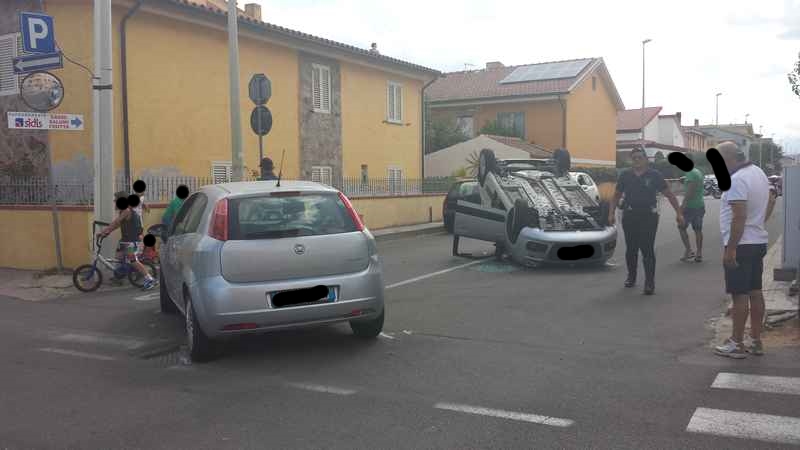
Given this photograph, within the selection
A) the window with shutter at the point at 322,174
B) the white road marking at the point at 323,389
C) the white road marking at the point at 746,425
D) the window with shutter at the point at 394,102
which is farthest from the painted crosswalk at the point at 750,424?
the window with shutter at the point at 394,102

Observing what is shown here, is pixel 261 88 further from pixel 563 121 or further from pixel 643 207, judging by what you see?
pixel 563 121

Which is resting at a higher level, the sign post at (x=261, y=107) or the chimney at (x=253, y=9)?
the chimney at (x=253, y=9)

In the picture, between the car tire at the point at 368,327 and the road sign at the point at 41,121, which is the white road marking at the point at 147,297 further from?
the car tire at the point at 368,327

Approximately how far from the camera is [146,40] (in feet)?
51.7

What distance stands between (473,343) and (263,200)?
234cm

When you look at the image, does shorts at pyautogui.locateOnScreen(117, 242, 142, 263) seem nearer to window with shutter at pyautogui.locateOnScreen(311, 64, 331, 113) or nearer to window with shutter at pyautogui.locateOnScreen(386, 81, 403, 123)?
window with shutter at pyautogui.locateOnScreen(311, 64, 331, 113)

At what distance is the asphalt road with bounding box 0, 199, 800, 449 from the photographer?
461 cm

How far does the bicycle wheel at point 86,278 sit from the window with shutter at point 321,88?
10.9m

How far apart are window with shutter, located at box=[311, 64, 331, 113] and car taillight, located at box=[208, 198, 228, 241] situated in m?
14.6

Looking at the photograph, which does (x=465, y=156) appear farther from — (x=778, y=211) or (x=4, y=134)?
(x=4, y=134)

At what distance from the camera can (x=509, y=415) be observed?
4906 millimetres

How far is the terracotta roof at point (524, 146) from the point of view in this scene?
3378 centimetres

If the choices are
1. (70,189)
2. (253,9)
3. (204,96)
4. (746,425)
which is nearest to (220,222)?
(746,425)

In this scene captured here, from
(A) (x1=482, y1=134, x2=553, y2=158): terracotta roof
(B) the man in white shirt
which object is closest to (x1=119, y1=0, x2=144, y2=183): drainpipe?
(B) the man in white shirt
